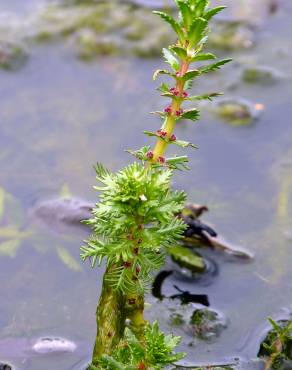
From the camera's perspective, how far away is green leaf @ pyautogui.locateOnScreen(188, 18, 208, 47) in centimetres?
159

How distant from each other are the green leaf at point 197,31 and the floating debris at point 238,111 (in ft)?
5.94

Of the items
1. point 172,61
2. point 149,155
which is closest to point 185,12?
point 172,61

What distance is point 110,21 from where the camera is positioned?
Result: 4.22m

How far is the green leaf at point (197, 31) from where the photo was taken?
159 centimetres

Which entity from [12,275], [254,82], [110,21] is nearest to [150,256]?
[12,275]

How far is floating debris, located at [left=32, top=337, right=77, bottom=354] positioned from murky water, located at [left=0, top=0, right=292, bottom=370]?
21mm

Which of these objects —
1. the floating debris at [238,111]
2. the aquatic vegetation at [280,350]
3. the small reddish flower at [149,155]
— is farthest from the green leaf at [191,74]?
the floating debris at [238,111]

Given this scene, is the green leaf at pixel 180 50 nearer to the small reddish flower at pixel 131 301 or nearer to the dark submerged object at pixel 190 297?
the small reddish flower at pixel 131 301

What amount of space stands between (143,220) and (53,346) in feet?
2.86

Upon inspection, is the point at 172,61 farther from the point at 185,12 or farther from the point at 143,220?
the point at 143,220

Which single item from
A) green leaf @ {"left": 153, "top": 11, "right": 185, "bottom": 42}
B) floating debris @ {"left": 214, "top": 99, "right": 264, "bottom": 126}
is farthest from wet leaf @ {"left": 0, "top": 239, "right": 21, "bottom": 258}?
green leaf @ {"left": 153, "top": 11, "right": 185, "bottom": 42}

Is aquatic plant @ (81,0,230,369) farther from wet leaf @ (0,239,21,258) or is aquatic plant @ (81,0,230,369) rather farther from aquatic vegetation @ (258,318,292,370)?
wet leaf @ (0,239,21,258)

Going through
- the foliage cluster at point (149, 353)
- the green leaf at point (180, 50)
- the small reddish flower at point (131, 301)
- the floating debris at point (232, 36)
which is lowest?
the foliage cluster at point (149, 353)

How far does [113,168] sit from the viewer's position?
10.3ft
